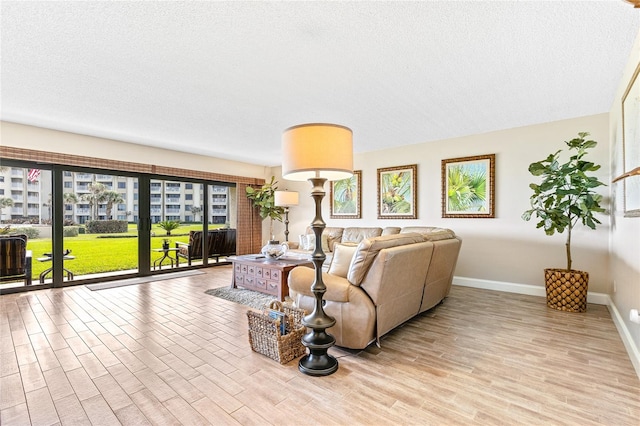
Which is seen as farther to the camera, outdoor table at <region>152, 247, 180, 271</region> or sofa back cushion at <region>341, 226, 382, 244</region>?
outdoor table at <region>152, 247, 180, 271</region>

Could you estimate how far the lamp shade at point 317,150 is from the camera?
1958 mm

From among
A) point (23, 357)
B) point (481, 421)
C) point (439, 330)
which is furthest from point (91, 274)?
point (481, 421)

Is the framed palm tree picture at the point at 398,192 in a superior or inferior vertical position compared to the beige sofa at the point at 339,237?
superior

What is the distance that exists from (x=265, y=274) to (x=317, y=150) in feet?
8.63

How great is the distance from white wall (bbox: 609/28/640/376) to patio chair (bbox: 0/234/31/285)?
264 inches

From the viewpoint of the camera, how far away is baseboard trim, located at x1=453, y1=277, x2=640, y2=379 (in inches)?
89.6

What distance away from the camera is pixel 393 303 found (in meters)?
2.57

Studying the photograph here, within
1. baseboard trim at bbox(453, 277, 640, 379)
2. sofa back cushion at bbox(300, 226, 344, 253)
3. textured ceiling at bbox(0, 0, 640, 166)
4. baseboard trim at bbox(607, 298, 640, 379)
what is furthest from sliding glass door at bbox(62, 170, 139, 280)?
baseboard trim at bbox(607, 298, 640, 379)

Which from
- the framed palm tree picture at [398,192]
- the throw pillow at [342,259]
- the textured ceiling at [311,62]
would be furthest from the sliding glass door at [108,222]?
the throw pillow at [342,259]

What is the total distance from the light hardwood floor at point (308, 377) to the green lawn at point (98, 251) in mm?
1550

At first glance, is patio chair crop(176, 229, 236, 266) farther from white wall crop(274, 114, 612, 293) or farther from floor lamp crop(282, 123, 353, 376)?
floor lamp crop(282, 123, 353, 376)

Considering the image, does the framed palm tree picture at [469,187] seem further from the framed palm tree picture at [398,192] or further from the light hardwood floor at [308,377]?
the light hardwood floor at [308,377]

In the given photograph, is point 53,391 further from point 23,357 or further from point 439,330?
point 439,330

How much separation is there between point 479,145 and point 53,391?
5352 millimetres
